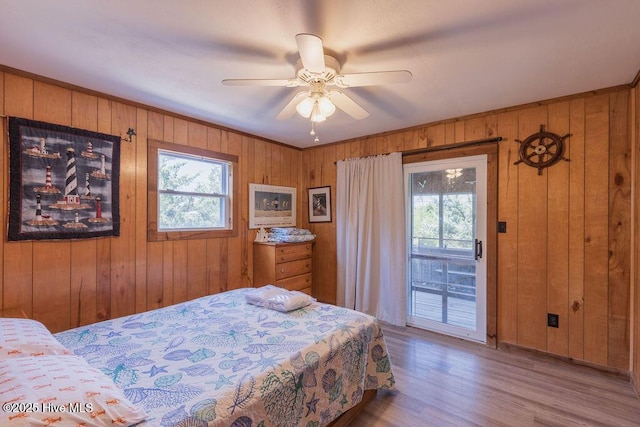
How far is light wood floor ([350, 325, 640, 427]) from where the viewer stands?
74.4 inches

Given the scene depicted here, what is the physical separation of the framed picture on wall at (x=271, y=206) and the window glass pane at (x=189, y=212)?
1.38ft

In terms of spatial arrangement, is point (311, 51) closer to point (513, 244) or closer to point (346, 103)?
point (346, 103)

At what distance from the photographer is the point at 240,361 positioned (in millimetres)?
1463

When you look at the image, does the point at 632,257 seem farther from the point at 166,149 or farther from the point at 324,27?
the point at 166,149

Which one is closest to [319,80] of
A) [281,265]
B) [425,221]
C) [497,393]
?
[425,221]

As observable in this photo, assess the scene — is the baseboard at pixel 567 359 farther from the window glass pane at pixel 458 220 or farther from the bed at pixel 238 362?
the bed at pixel 238 362

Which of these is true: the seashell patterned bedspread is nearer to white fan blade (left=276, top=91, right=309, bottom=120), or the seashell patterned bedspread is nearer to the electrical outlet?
white fan blade (left=276, top=91, right=309, bottom=120)

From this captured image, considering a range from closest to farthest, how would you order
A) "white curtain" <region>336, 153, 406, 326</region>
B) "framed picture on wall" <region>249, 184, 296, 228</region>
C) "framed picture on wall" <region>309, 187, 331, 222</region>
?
"white curtain" <region>336, 153, 406, 326</region>
"framed picture on wall" <region>249, 184, 296, 228</region>
"framed picture on wall" <region>309, 187, 331, 222</region>

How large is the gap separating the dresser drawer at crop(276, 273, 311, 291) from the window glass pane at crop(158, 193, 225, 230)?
105 cm

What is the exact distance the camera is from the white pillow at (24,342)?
4.11 ft

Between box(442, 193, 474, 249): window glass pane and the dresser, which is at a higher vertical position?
box(442, 193, 474, 249): window glass pane

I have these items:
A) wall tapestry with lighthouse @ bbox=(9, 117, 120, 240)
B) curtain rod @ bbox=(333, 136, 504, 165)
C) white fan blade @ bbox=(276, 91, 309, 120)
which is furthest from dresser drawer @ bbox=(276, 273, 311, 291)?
white fan blade @ bbox=(276, 91, 309, 120)

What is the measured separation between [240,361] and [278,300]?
81cm

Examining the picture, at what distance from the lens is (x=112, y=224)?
2535 millimetres
